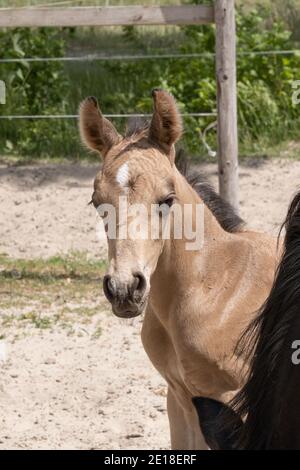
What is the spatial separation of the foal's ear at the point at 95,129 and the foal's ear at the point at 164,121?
0.57 feet

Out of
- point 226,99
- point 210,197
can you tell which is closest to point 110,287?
point 210,197

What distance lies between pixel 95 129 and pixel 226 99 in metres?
3.13

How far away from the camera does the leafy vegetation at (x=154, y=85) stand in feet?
32.6

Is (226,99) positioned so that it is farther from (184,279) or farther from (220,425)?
(220,425)

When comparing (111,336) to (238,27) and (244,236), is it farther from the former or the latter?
(238,27)

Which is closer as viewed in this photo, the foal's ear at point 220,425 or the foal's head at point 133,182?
the foal's ear at point 220,425

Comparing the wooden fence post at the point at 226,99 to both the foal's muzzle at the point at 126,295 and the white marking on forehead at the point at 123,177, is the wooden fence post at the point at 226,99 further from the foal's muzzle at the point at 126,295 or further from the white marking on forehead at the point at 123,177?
the foal's muzzle at the point at 126,295

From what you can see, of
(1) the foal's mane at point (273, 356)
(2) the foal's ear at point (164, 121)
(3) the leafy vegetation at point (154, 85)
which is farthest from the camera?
(3) the leafy vegetation at point (154, 85)

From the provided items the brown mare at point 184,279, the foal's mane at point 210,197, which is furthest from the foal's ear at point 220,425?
the foal's mane at point 210,197

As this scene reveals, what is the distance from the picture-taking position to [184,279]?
13.8 feet

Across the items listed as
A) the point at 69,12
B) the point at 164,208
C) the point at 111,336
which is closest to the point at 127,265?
the point at 164,208

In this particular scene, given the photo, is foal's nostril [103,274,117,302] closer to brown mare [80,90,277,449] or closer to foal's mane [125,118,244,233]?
brown mare [80,90,277,449]

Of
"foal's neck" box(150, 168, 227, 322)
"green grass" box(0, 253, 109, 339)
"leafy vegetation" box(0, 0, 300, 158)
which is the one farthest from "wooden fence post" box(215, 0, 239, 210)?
"foal's neck" box(150, 168, 227, 322)

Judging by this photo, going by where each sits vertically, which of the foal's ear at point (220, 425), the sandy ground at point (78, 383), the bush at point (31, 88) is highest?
the foal's ear at point (220, 425)
